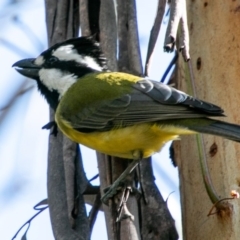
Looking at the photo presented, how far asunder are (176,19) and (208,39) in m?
0.55

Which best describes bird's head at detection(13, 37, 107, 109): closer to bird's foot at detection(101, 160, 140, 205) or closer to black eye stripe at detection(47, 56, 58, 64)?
black eye stripe at detection(47, 56, 58, 64)

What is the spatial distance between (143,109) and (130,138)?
13 centimetres

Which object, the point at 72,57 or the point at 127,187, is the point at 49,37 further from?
the point at 127,187

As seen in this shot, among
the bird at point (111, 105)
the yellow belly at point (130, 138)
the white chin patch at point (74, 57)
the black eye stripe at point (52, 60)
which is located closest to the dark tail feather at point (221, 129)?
the bird at point (111, 105)

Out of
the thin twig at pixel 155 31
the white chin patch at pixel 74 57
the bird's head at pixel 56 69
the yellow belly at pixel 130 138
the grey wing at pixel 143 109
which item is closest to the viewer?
the thin twig at pixel 155 31

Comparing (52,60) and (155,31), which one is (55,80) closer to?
(52,60)

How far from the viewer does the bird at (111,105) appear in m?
2.03

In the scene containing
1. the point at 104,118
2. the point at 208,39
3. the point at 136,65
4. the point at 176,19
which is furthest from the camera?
the point at 104,118

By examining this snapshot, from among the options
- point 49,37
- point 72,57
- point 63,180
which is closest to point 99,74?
point 72,57

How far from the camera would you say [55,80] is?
276 centimetres

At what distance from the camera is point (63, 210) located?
170 centimetres

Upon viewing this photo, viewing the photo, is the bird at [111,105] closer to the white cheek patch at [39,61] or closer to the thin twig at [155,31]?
the white cheek patch at [39,61]

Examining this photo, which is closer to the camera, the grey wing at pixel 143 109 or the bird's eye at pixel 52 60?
the grey wing at pixel 143 109

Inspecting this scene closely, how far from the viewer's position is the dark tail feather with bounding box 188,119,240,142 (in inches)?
68.5
